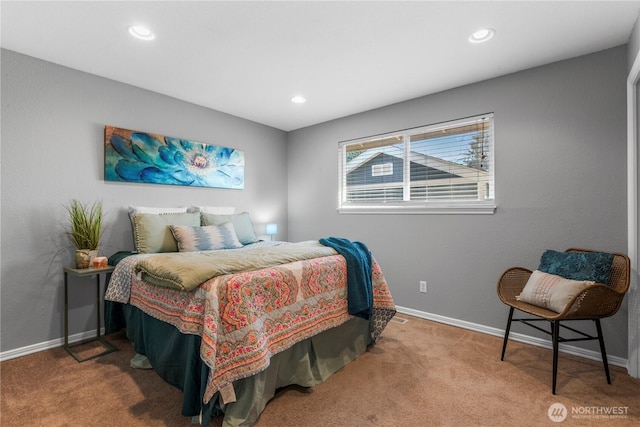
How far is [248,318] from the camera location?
165cm

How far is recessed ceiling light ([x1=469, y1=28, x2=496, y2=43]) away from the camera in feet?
7.27

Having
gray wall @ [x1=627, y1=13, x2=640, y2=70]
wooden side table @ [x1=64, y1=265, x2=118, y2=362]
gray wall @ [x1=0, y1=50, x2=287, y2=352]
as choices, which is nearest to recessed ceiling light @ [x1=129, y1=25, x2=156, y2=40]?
gray wall @ [x1=0, y1=50, x2=287, y2=352]

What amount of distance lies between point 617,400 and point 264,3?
3.28 m

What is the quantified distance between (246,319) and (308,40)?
2.01 metres

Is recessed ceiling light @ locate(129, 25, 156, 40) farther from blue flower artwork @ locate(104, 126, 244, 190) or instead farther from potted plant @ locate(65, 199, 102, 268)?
potted plant @ locate(65, 199, 102, 268)

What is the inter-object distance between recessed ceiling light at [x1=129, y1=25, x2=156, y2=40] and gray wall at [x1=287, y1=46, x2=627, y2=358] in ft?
8.05

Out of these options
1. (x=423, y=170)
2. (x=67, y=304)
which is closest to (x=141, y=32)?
(x=67, y=304)

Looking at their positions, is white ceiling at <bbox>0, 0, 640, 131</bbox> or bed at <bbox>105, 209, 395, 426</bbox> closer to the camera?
bed at <bbox>105, 209, 395, 426</bbox>

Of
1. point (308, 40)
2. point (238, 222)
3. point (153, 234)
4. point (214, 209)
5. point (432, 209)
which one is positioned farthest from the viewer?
point (214, 209)

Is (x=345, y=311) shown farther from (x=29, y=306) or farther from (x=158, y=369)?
(x=29, y=306)

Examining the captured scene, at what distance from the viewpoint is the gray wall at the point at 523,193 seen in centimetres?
241

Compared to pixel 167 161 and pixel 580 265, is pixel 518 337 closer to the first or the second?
pixel 580 265

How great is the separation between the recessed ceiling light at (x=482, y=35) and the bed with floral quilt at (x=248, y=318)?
1.80 metres

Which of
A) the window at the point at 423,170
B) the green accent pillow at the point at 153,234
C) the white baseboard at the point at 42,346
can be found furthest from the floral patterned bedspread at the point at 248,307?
the window at the point at 423,170
